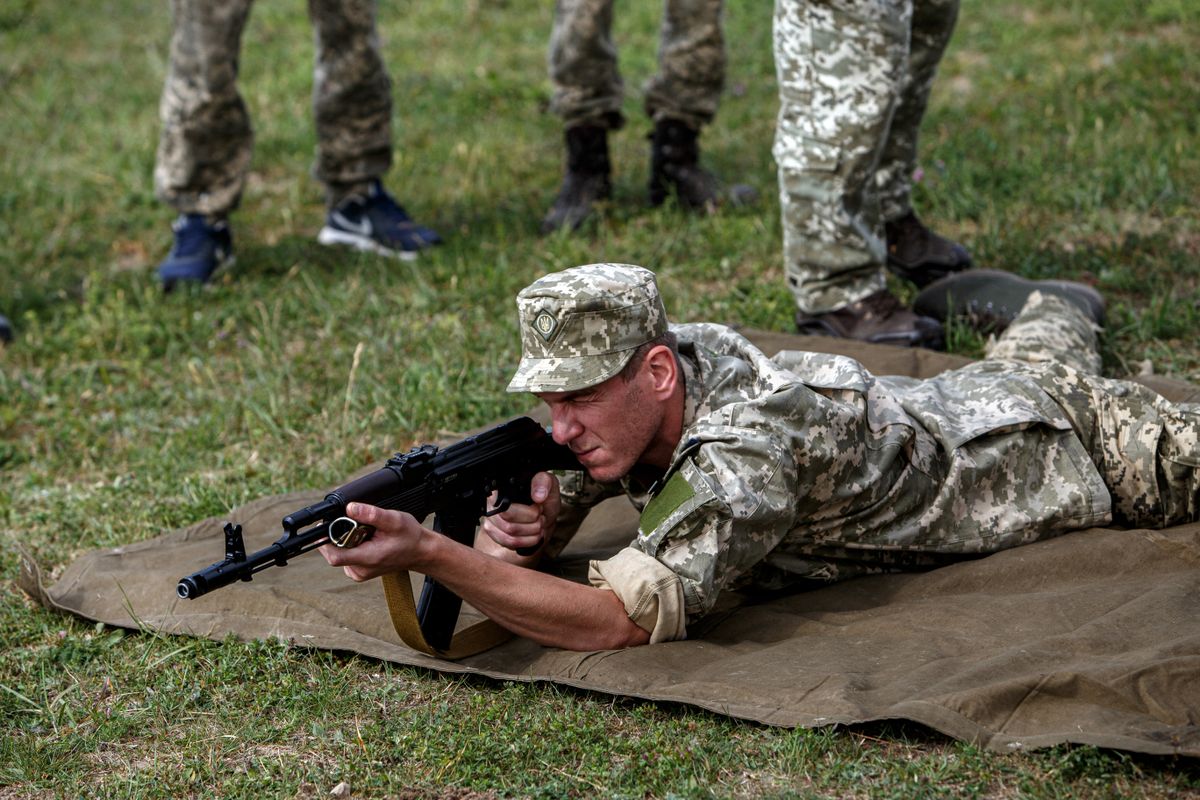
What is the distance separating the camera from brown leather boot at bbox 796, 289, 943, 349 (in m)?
5.34

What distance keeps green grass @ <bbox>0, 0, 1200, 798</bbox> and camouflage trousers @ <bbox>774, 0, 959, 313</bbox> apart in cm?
49

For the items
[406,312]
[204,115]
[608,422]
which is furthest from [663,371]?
[204,115]

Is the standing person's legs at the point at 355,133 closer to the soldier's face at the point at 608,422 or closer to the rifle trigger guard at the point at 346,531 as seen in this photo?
the soldier's face at the point at 608,422

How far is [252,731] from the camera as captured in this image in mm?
3309

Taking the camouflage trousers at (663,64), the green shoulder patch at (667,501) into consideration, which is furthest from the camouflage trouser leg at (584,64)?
the green shoulder patch at (667,501)

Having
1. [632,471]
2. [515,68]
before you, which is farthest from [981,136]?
[632,471]

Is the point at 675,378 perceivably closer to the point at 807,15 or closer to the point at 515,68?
the point at 807,15

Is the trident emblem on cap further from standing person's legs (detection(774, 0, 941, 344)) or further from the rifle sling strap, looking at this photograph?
standing person's legs (detection(774, 0, 941, 344))

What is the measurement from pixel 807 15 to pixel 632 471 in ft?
7.37

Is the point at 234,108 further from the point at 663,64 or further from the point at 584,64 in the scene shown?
the point at 663,64

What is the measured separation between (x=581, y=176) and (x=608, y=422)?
4238 millimetres

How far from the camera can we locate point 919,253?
602 cm

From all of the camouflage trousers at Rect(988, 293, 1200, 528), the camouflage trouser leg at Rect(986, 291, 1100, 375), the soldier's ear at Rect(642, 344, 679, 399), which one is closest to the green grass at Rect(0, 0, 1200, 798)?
the camouflage trouser leg at Rect(986, 291, 1100, 375)

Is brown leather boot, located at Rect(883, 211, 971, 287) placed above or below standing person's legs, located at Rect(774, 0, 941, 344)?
below
